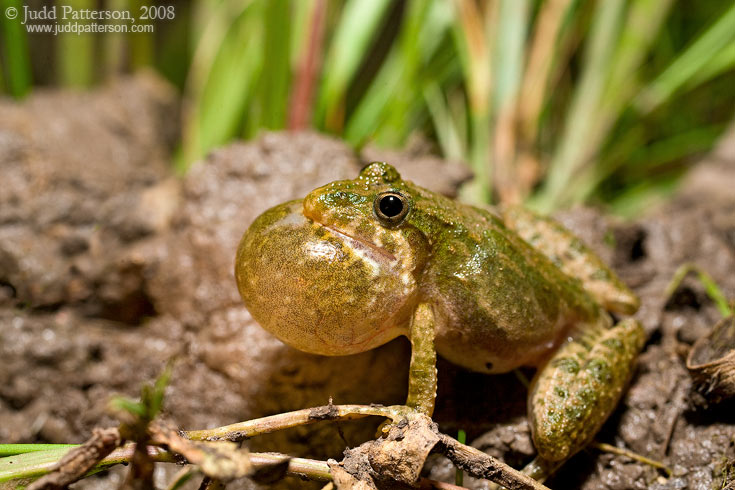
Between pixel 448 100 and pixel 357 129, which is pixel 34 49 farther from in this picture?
pixel 448 100

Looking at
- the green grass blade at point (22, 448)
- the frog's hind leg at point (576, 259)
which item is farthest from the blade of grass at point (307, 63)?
the green grass blade at point (22, 448)

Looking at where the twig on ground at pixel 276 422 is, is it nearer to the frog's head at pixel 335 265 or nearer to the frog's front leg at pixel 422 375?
the frog's front leg at pixel 422 375

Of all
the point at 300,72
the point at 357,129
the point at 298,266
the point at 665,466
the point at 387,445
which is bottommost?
the point at 665,466

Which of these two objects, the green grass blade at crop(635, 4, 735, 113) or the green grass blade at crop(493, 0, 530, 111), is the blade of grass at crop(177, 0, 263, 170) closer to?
the green grass blade at crop(493, 0, 530, 111)

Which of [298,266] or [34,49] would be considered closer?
[298,266]

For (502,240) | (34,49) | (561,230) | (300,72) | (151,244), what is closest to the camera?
(502,240)

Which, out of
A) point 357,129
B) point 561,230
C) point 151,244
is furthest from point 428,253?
point 357,129

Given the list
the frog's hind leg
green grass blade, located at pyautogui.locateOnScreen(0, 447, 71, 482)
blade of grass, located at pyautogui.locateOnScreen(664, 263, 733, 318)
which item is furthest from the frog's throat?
blade of grass, located at pyautogui.locateOnScreen(664, 263, 733, 318)

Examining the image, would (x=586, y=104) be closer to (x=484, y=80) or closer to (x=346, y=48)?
(x=484, y=80)
